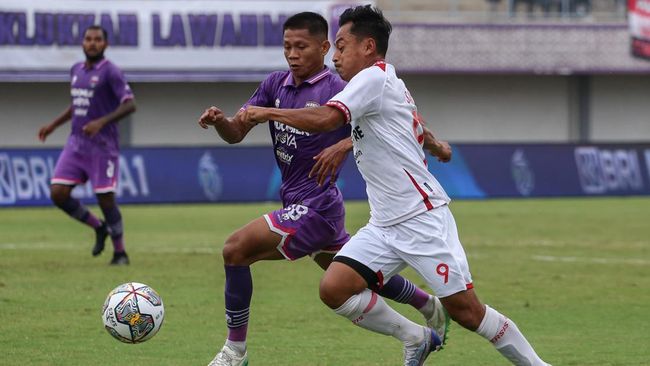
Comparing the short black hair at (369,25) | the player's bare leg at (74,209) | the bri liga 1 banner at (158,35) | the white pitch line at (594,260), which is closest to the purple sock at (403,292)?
the short black hair at (369,25)

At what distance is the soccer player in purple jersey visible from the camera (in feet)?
25.3

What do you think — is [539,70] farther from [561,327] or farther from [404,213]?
[404,213]

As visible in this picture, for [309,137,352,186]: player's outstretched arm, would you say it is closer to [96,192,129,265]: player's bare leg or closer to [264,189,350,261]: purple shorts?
[264,189,350,261]: purple shorts

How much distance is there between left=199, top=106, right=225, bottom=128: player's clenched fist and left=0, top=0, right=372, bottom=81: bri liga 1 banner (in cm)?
2291

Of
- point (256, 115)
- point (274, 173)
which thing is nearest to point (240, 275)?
point (256, 115)

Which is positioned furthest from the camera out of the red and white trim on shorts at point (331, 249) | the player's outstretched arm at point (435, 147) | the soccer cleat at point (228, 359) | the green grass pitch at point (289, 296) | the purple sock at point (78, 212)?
the purple sock at point (78, 212)

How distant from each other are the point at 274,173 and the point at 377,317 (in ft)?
62.7

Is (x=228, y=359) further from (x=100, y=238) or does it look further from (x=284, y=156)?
(x=100, y=238)

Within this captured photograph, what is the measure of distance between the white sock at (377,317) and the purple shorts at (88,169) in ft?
21.7

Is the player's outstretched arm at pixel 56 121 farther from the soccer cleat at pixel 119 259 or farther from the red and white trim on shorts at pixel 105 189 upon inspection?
the soccer cleat at pixel 119 259

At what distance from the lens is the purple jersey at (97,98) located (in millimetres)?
13570

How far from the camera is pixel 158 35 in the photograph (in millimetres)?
31391

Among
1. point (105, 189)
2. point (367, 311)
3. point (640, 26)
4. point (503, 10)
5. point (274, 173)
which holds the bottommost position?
point (274, 173)

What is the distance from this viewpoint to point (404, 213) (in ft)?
22.7
